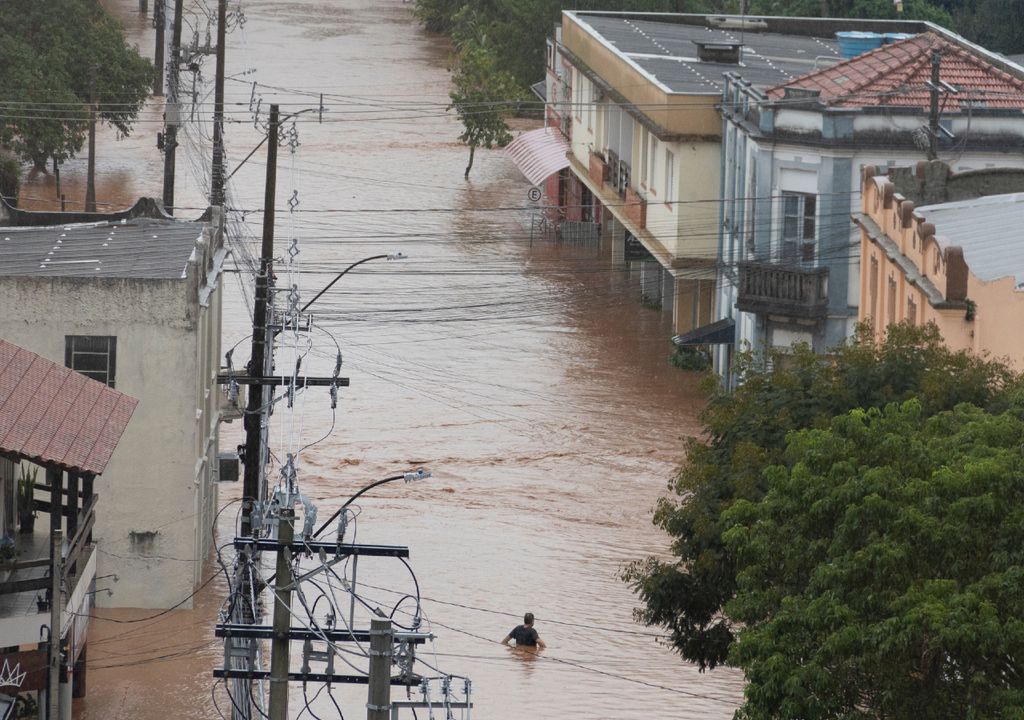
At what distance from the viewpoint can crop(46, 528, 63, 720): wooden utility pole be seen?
20.4m

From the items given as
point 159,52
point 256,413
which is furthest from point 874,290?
point 159,52

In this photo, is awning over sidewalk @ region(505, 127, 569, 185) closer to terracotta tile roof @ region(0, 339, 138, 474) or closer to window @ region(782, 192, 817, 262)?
window @ region(782, 192, 817, 262)

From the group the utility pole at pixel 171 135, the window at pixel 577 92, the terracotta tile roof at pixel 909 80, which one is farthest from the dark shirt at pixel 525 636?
the window at pixel 577 92

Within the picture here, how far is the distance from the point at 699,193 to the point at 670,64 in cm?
819

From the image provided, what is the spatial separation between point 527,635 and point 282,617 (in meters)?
13.1

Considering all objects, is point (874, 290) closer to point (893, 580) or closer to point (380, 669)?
point (893, 580)

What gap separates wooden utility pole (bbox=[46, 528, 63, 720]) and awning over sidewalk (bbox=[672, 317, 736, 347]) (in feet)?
86.2

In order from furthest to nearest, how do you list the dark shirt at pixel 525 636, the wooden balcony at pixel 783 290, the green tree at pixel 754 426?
the wooden balcony at pixel 783 290, the dark shirt at pixel 525 636, the green tree at pixel 754 426

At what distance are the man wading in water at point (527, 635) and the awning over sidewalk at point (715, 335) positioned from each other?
16.6m

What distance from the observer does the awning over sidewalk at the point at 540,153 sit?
64.8 metres

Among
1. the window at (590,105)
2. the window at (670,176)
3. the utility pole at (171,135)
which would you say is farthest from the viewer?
the window at (590,105)

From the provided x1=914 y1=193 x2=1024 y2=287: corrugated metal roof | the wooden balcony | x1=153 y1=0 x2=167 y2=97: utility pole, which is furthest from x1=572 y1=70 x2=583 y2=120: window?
x1=914 y1=193 x2=1024 y2=287: corrugated metal roof

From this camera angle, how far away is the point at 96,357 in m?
29.1

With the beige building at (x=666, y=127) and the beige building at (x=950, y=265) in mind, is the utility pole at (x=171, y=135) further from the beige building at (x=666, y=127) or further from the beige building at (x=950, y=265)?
the beige building at (x=950, y=265)
